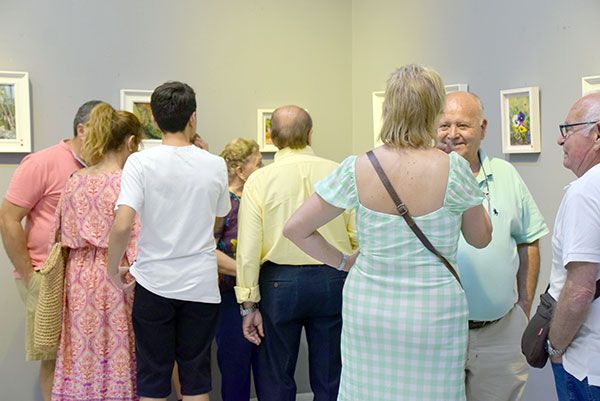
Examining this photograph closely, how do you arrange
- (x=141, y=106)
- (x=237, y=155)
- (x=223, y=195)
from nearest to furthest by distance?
1. (x=223, y=195)
2. (x=237, y=155)
3. (x=141, y=106)

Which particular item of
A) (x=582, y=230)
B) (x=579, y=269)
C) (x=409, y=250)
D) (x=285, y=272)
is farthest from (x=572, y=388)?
(x=285, y=272)

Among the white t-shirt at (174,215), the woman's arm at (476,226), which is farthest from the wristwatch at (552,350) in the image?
the white t-shirt at (174,215)

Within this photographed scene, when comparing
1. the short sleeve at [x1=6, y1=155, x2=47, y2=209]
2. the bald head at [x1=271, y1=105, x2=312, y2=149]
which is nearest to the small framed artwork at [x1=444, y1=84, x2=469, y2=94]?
the bald head at [x1=271, y1=105, x2=312, y2=149]

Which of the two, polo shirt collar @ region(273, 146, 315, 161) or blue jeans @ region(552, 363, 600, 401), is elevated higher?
polo shirt collar @ region(273, 146, 315, 161)

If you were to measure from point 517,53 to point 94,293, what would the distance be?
2209 mm

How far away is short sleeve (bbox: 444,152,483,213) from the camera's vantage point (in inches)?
79.4

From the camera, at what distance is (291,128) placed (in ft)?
10.1

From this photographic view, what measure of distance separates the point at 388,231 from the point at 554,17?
1.72m

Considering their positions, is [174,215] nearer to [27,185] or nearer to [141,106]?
[27,185]

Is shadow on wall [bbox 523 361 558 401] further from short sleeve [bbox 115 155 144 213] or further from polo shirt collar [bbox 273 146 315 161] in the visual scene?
short sleeve [bbox 115 155 144 213]

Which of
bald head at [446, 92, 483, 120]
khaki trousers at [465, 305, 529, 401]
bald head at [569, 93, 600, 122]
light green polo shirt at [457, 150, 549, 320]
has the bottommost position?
khaki trousers at [465, 305, 529, 401]

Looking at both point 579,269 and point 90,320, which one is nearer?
point 579,269

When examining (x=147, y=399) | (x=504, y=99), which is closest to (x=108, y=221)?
(x=147, y=399)

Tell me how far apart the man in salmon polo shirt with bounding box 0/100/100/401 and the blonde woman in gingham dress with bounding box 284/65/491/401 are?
1.78 m
